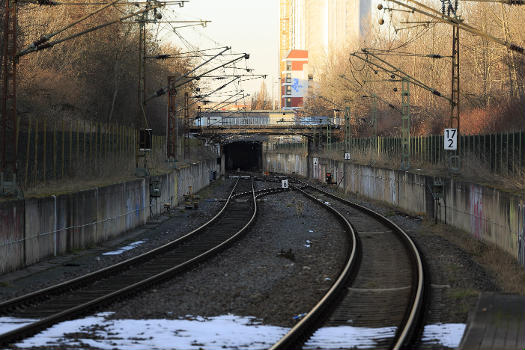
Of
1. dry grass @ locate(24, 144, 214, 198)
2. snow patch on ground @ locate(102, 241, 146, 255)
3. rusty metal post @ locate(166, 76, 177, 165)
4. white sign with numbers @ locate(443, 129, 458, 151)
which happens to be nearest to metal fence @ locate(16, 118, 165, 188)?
dry grass @ locate(24, 144, 214, 198)

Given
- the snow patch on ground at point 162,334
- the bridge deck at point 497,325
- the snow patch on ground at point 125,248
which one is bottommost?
the snow patch on ground at point 125,248

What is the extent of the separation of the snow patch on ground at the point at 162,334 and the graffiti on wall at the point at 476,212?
14851mm

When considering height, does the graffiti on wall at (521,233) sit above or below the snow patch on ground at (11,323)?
above

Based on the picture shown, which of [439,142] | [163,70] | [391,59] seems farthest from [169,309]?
[391,59]

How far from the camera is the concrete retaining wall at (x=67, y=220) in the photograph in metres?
18.8

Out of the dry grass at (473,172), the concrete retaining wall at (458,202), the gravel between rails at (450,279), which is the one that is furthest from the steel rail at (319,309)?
the dry grass at (473,172)

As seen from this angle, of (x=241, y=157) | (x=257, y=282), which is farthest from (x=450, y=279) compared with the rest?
(x=241, y=157)

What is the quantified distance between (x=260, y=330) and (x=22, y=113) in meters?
25.9

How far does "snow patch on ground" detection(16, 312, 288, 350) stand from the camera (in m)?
11.5

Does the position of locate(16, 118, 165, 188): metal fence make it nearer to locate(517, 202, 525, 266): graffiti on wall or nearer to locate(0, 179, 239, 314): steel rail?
locate(0, 179, 239, 314): steel rail

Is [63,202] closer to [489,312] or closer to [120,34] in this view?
[489,312]

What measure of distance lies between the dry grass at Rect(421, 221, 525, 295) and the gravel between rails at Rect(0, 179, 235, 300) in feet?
31.9

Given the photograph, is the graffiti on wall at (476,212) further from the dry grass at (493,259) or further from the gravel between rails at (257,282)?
the gravel between rails at (257,282)

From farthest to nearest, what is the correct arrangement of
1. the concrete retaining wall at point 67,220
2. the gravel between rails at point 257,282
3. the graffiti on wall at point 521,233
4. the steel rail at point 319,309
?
the graffiti on wall at point 521,233 < the concrete retaining wall at point 67,220 < the gravel between rails at point 257,282 < the steel rail at point 319,309
